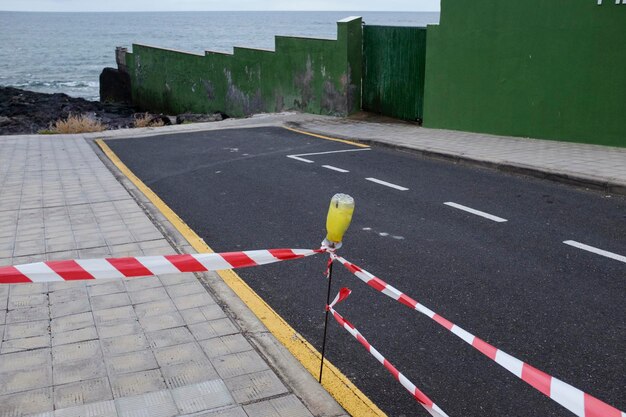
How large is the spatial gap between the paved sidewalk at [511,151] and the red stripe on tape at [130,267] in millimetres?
7491

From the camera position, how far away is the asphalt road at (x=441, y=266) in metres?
4.27

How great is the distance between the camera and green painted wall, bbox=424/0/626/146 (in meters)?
11.7

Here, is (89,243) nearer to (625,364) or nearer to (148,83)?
(625,364)

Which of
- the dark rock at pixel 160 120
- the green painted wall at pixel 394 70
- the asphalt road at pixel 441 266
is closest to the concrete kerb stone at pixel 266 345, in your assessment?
the asphalt road at pixel 441 266

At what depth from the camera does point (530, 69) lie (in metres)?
12.8

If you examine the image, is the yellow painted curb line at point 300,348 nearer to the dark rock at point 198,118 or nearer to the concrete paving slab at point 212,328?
the concrete paving slab at point 212,328

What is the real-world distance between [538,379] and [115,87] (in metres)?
35.1

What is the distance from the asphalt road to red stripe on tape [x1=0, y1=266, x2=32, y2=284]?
2.12 meters

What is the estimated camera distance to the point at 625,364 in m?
4.35

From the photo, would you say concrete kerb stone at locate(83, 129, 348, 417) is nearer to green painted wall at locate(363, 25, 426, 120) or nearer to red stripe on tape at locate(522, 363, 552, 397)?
red stripe on tape at locate(522, 363, 552, 397)

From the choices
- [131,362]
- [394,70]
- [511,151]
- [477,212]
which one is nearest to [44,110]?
[394,70]

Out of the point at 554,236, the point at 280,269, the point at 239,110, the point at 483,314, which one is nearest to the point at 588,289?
the point at 483,314

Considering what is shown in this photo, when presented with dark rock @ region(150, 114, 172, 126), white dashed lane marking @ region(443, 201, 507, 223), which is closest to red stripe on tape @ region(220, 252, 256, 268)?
white dashed lane marking @ region(443, 201, 507, 223)

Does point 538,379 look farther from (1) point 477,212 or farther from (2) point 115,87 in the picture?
(2) point 115,87
